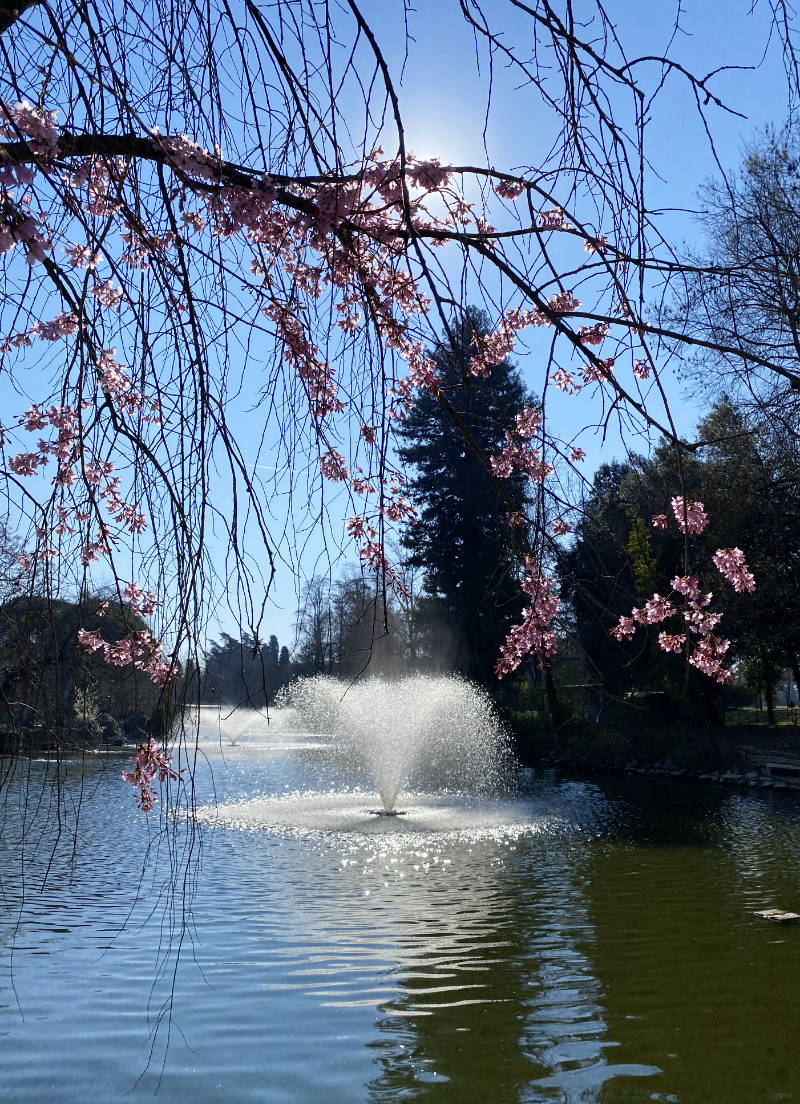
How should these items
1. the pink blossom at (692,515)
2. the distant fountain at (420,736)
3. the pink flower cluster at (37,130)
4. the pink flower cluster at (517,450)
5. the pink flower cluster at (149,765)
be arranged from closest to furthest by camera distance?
the pink flower cluster at (37,130), the pink blossom at (692,515), the pink flower cluster at (149,765), the pink flower cluster at (517,450), the distant fountain at (420,736)

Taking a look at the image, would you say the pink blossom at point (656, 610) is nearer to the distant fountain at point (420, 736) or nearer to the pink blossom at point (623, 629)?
the pink blossom at point (623, 629)

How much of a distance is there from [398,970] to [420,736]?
1423 cm

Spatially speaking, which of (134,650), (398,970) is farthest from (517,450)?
(398,970)

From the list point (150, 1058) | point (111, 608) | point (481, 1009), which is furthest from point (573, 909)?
point (111, 608)

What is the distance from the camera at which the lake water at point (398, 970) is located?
413cm

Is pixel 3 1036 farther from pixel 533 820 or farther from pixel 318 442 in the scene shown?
pixel 533 820

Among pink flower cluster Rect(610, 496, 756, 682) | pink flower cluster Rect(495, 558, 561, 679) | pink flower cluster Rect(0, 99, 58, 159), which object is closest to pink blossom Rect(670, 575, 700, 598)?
pink flower cluster Rect(610, 496, 756, 682)

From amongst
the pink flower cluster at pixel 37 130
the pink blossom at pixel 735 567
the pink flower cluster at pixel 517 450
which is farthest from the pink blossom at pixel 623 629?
the pink flower cluster at pixel 37 130

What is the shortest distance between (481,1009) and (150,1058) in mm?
1752

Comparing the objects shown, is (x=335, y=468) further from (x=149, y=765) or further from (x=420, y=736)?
(x=420, y=736)

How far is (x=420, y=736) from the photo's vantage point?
19875 mm

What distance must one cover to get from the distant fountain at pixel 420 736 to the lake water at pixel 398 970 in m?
4.79

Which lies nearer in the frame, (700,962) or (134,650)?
(134,650)

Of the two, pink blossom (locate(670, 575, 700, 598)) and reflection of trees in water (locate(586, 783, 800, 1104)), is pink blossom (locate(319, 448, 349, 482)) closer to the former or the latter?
pink blossom (locate(670, 575, 700, 598))
